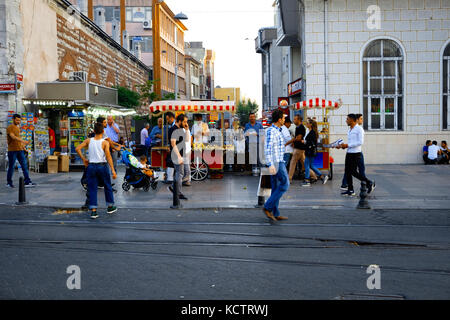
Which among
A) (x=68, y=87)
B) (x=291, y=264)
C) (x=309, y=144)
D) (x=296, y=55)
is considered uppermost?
(x=296, y=55)

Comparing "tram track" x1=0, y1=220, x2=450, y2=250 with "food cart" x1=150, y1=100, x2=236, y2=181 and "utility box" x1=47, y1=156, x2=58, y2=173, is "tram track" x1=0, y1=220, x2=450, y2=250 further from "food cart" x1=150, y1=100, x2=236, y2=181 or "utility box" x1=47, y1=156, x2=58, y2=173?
"utility box" x1=47, y1=156, x2=58, y2=173

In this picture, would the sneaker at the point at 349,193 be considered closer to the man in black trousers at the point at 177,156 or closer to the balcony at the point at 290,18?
the man in black trousers at the point at 177,156

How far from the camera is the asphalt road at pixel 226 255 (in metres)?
5.11

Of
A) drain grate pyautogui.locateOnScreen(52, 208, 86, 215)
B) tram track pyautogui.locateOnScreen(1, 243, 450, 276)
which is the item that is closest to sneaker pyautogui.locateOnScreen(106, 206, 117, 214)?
drain grate pyautogui.locateOnScreen(52, 208, 86, 215)

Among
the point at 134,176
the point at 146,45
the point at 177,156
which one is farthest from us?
the point at 146,45

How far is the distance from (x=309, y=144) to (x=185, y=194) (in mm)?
3684

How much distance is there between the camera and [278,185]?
9.25m

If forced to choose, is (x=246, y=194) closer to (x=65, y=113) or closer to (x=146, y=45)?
(x=65, y=113)

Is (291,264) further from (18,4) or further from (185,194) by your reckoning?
(18,4)

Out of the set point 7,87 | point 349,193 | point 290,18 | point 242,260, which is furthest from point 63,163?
point 242,260

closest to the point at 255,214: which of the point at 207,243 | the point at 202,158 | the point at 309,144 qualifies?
the point at 207,243

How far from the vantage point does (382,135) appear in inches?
827

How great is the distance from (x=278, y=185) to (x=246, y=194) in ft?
12.2

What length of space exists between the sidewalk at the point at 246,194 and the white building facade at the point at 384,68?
404 centimetres
